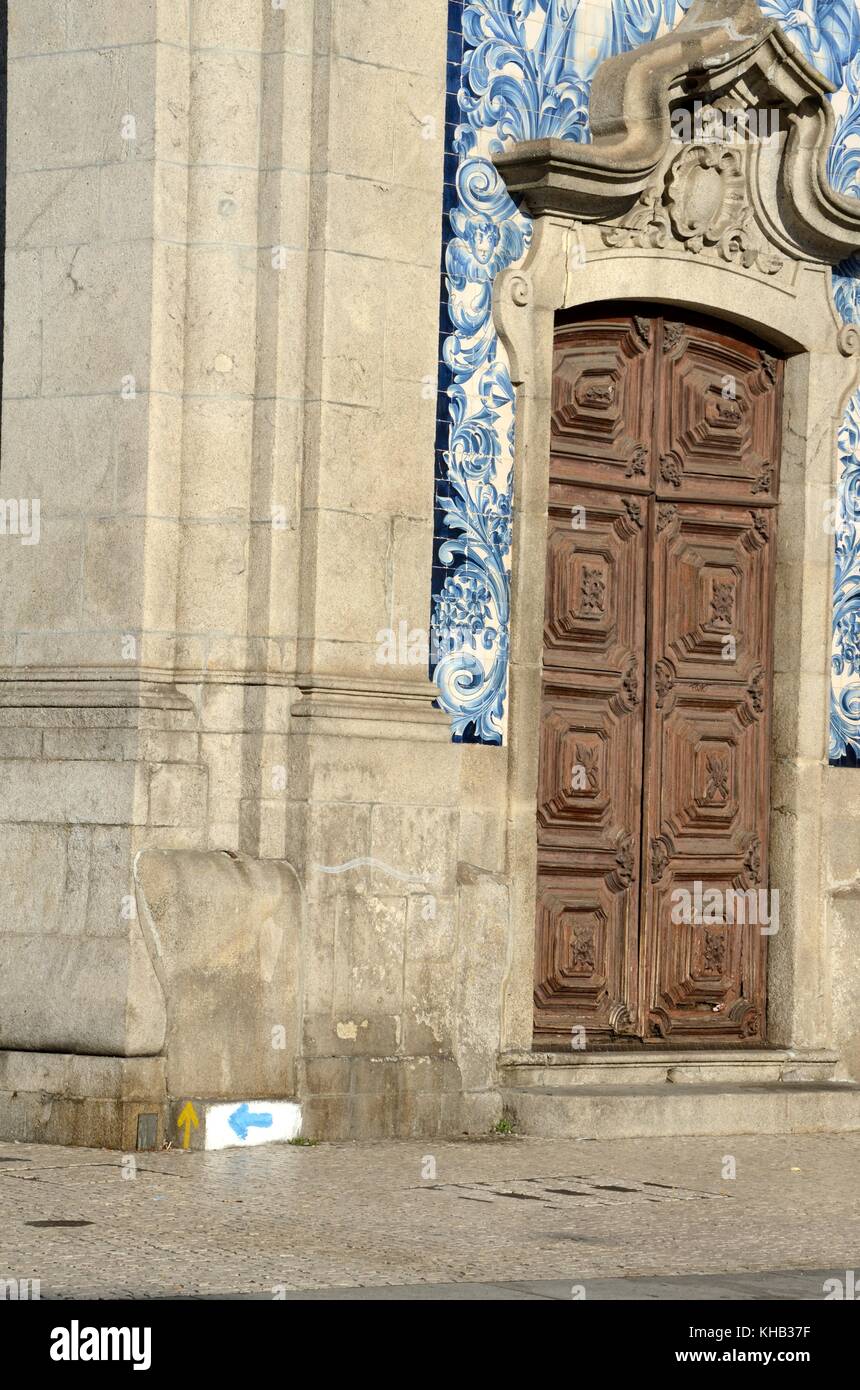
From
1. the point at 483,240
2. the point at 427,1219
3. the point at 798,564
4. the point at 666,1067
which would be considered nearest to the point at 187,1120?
the point at 427,1219

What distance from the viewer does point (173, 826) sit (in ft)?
34.4

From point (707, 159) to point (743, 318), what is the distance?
2.50ft

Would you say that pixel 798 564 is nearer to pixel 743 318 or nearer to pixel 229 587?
pixel 743 318

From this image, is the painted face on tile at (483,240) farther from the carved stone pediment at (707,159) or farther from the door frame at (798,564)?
the door frame at (798,564)

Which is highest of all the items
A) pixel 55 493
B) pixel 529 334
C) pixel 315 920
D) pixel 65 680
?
pixel 529 334

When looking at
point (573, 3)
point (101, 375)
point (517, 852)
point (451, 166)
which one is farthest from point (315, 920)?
point (573, 3)

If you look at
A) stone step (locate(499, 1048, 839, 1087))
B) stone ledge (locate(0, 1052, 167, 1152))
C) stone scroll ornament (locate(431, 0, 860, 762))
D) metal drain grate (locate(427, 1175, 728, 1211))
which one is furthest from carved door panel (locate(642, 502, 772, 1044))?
stone ledge (locate(0, 1052, 167, 1152))

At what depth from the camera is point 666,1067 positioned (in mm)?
12211

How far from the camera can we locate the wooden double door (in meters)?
12.1

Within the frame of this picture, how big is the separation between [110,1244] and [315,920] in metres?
2.90

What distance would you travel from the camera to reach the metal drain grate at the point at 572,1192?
30.7 ft

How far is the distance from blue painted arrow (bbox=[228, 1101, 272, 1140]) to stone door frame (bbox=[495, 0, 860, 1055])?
154 centimetres

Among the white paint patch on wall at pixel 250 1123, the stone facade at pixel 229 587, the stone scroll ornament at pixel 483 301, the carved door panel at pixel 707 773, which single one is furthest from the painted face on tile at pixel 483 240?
the white paint patch on wall at pixel 250 1123

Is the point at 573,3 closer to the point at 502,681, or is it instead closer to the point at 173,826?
the point at 502,681
